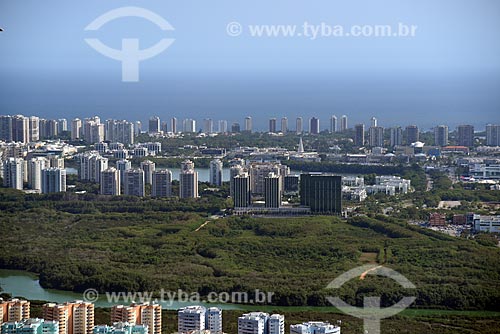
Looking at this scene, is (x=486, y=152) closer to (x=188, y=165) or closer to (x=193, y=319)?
(x=188, y=165)

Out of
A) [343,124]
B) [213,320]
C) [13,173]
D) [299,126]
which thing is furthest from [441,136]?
[213,320]

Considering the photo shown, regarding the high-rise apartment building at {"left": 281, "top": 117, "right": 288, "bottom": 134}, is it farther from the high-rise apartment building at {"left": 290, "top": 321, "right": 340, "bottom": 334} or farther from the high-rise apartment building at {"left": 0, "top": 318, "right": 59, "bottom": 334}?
the high-rise apartment building at {"left": 0, "top": 318, "right": 59, "bottom": 334}

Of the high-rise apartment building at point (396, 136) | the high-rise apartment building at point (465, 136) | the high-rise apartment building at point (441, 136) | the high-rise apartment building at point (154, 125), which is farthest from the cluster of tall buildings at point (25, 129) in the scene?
the high-rise apartment building at point (465, 136)

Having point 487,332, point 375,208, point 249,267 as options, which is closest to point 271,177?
point 375,208

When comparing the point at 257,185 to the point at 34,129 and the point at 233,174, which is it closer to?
the point at 233,174

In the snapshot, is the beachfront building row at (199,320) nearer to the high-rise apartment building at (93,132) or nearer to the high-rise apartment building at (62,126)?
the high-rise apartment building at (93,132)

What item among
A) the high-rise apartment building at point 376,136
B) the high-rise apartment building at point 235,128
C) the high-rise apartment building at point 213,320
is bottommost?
the high-rise apartment building at point 213,320
